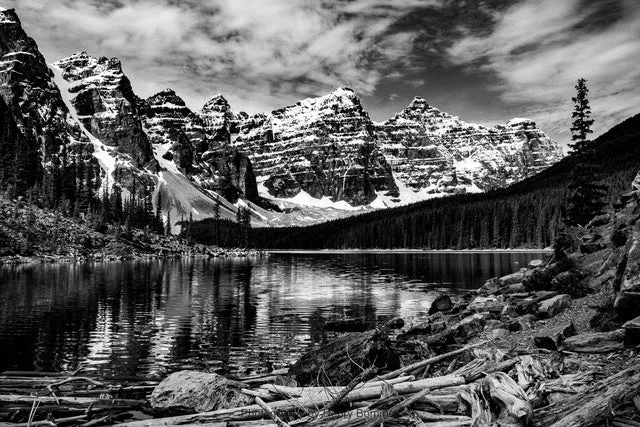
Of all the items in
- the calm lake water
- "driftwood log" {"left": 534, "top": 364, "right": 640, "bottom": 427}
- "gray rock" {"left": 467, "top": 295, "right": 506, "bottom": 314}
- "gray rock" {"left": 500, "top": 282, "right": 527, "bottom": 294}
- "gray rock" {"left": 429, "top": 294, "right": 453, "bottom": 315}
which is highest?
"driftwood log" {"left": 534, "top": 364, "right": 640, "bottom": 427}

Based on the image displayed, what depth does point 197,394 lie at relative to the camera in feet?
40.5

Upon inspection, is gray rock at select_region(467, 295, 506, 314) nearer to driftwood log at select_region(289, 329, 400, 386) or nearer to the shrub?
the shrub

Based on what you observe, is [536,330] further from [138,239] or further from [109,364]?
[138,239]

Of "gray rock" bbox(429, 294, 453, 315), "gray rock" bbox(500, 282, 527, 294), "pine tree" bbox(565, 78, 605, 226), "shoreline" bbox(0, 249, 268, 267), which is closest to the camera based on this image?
"gray rock" bbox(500, 282, 527, 294)

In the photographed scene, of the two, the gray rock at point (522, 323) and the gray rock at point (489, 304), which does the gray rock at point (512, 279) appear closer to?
the gray rock at point (489, 304)

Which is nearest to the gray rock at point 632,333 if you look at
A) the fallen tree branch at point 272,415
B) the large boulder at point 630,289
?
the large boulder at point 630,289

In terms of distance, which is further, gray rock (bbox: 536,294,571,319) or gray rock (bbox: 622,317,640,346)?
gray rock (bbox: 536,294,571,319)

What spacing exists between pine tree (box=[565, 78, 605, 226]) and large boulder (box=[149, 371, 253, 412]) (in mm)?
58027

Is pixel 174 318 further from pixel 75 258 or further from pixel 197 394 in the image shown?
pixel 75 258

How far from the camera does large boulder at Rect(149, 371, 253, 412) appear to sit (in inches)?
456

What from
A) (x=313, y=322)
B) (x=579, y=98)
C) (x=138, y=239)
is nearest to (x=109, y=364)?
(x=313, y=322)

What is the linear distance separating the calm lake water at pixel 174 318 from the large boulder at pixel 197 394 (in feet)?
35.2

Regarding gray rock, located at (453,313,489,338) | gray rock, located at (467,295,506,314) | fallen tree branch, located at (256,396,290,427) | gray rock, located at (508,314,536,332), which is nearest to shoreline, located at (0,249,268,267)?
gray rock, located at (467,295,506,314)

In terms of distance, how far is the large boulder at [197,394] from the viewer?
11594mm
